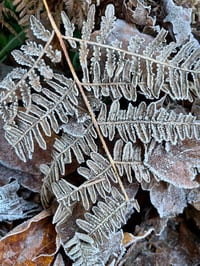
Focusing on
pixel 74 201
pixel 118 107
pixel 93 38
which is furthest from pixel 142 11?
pixel 74 201

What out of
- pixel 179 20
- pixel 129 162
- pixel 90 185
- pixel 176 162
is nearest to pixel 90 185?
pixel 90 185

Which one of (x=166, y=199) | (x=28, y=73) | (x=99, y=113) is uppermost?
(x=28, y=73)

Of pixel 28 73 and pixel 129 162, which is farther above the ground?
pixel 28 73

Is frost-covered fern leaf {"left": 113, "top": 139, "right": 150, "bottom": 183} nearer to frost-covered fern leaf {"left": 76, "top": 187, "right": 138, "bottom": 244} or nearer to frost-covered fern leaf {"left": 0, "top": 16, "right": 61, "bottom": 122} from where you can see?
frost-covered fern leaf {"left": 76, "top": 187, "right": 138, "bottom": 244}

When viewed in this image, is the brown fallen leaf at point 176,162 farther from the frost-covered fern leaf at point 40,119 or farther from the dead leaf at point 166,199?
the frost-covered fern leaf at point 40,119

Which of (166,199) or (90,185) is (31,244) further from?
(166,199)

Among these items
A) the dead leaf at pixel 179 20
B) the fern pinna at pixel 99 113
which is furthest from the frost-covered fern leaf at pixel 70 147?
the dead leaf at pixel 179 20
